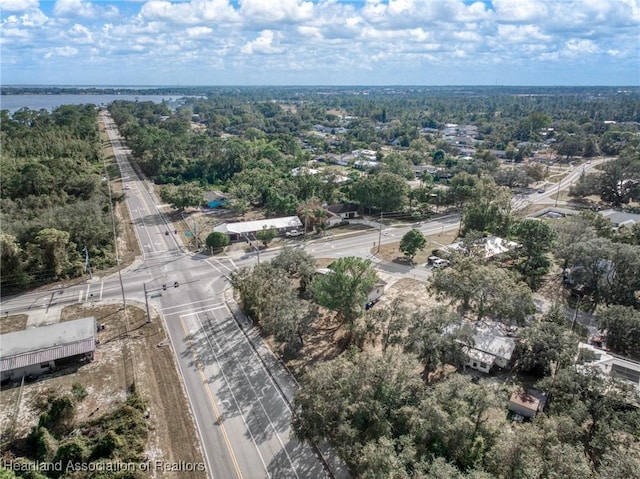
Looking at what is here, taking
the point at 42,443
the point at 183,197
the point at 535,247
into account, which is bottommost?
the point at 42,443

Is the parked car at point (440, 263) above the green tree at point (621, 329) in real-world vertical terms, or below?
below

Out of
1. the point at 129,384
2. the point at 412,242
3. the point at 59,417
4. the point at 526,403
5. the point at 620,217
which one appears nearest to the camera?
the point at 59,417

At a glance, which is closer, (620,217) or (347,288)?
(347,288)

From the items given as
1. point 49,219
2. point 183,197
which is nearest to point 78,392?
point 49,219

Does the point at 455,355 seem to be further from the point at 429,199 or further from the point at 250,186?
the point at 250,186

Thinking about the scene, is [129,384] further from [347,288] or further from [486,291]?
[486,291]

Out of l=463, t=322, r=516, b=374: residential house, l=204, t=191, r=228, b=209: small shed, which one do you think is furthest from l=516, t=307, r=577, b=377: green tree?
l=204, t=191, r=228, b=209: small shed

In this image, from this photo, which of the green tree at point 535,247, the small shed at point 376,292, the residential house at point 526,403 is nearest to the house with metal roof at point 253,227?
the small shed at point 376,292

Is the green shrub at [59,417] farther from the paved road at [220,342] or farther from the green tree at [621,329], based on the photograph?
the green tree at [621,329]
